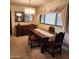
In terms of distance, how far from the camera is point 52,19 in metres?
5.44

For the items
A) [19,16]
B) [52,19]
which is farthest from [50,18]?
[19,16]

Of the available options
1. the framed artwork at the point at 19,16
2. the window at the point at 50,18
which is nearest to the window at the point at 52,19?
the window at the point at 50,18

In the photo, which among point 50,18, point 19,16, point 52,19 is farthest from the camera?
point 19,16

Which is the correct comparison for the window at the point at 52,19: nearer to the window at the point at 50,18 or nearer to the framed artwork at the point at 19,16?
the window at the point at 50,18

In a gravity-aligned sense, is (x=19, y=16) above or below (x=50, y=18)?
above

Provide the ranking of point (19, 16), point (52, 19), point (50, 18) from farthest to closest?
point (19, 16) < point (50, 18) < point (52, 19)

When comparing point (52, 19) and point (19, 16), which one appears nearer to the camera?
point (52, 19)

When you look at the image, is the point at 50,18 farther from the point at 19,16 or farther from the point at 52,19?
the point at 19,16

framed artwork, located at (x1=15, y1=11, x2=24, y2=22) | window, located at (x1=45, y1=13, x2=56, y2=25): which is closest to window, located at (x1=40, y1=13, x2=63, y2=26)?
window, located at (x1=45, y1=13, x2=56, y2=25)

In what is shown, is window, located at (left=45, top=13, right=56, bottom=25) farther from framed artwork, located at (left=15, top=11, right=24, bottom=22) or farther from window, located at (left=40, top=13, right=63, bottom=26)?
framed artwork, located at (left=15, top=11, right=24, bottom=22)

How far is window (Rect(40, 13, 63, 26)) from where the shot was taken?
15.8 ft
